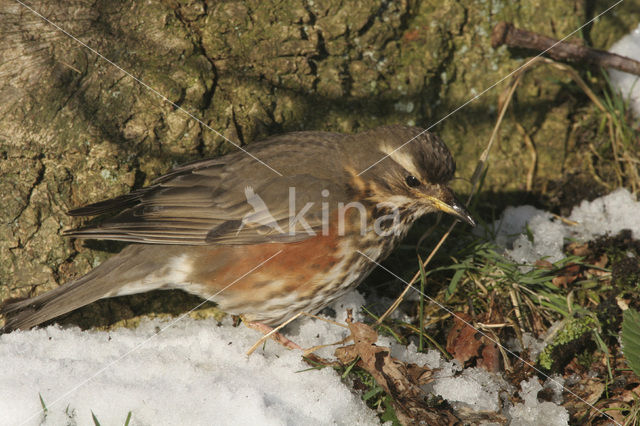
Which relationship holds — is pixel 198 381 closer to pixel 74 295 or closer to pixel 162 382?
pixel 162 382

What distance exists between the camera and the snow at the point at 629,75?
5.34m

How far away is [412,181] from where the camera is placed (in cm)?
420

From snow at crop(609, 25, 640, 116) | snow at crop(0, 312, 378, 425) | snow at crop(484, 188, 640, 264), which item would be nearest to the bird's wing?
snow at crop(0, 312, 378, 425)

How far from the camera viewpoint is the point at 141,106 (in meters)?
4.32

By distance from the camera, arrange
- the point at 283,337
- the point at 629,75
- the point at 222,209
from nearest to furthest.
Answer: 1. the point at 222,209
2. the point at 283,337
3. the point at 629,75

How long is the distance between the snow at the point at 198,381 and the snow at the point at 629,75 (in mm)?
2563

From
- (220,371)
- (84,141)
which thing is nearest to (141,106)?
(84,141)

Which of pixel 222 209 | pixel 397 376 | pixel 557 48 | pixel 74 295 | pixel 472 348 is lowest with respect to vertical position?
pixel 472 348

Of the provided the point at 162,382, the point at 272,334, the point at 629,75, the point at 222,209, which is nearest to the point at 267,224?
the point at 222,209

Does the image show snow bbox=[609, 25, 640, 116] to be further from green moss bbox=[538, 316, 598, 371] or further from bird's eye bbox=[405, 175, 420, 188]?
bird's eye bbox=[405, 175, 420, 188]

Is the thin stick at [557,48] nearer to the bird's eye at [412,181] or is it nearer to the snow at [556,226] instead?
the snow at [556,226]

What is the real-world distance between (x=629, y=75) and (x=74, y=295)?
4.89 m

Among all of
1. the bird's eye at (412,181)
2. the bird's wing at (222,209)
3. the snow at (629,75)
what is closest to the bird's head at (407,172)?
the bird's eye at (412,181)

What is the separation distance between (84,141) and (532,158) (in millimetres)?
3663
